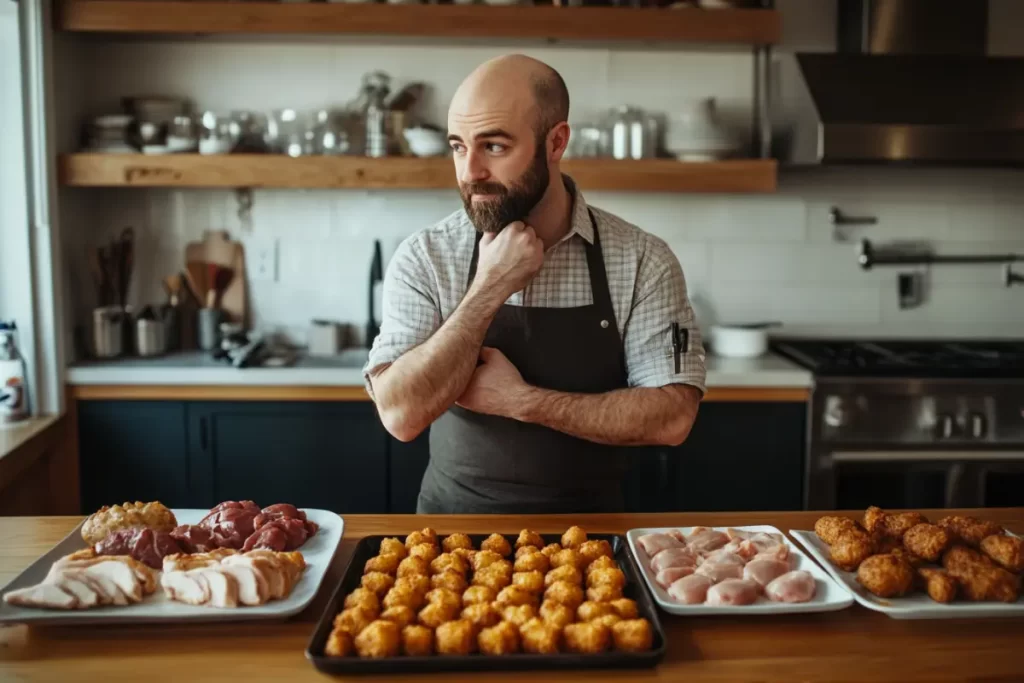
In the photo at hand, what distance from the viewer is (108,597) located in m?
1.30

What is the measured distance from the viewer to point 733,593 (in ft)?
4.39

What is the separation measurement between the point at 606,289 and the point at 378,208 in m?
1.98

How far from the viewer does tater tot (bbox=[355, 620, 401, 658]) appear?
3.87 feet

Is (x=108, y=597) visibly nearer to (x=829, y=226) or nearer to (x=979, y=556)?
(x=979, y=556)

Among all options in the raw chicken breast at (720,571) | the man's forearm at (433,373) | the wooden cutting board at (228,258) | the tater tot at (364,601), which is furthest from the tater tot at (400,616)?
the wooden cutting board at (228,258)

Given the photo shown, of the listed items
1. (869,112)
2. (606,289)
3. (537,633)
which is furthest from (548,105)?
(869,112)

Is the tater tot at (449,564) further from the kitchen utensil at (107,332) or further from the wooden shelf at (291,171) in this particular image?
the kitchen utensil at (107,332)

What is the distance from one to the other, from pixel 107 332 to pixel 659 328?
2348 millimetres

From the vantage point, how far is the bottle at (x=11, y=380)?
3.16 meters

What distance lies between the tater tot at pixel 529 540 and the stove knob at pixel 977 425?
2338 mm

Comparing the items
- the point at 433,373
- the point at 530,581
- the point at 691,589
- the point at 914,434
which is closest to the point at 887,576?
the point at 691,589

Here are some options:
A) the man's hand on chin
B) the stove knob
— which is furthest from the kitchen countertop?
the man's hand on chin

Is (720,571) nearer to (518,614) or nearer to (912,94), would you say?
(518,614)

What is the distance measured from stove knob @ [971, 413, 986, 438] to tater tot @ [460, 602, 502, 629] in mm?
2594
